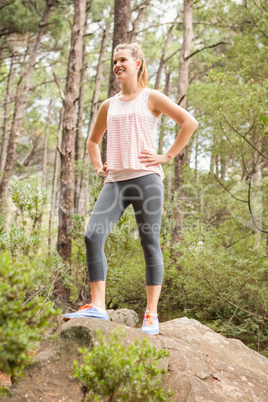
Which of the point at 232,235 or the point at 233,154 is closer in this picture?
the point at 232,235

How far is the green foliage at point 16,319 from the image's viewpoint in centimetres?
161

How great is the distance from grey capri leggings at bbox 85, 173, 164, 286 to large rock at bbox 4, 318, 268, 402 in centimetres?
39

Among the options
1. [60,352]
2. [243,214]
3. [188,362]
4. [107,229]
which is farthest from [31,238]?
[243,214]

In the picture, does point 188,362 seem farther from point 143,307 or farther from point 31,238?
point 143,307

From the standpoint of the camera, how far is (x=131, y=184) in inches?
107

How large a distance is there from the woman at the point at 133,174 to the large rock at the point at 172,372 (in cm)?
21

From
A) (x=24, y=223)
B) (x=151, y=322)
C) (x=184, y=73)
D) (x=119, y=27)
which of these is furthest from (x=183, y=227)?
(x=151, y=322)

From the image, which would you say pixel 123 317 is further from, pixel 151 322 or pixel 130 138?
pixel 130 138

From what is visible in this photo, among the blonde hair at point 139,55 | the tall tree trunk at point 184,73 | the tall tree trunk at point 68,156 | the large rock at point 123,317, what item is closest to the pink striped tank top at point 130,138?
the blonde hair at point 139,55

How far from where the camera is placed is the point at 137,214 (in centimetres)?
278

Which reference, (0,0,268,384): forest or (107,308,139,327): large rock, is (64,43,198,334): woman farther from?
(107,308,139,327): large rock

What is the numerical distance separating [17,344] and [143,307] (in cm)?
559

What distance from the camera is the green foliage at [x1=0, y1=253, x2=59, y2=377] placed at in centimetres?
161

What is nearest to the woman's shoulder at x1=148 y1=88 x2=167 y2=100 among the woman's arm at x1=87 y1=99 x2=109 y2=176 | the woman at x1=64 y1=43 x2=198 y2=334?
the woman at x1=64 y1=43 x2=198 y2=334
